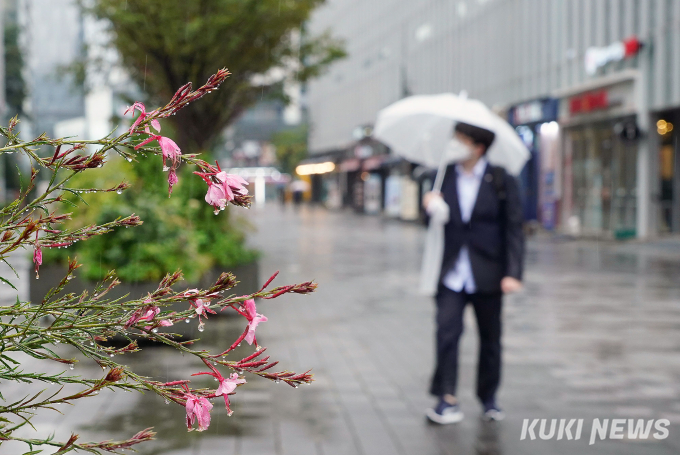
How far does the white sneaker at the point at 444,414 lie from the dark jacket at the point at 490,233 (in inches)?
28.2

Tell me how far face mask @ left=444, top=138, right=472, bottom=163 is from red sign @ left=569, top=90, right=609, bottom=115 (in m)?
21.2

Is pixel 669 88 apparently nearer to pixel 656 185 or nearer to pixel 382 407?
pixel 656 185

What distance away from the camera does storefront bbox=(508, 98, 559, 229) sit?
28.9 m

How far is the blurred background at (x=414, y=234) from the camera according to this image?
5016 mm

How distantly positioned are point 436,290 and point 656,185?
20.2m

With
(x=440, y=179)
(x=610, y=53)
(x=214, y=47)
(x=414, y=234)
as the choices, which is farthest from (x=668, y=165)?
(x=440, y=179)

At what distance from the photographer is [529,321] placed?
9.04m

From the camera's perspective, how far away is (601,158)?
86.3ft

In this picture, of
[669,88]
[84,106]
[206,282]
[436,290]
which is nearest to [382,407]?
[436,290]

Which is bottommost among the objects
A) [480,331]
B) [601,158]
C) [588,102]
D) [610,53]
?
[480,331]

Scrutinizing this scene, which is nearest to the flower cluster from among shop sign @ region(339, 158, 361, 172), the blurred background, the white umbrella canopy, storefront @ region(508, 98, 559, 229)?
the blurred background

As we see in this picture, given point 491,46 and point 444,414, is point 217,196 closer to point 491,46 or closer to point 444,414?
point 444,414

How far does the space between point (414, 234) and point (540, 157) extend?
632cm

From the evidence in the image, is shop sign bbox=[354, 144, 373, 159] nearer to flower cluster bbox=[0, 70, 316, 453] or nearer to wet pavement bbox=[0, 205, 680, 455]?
wet pavement bbox=[0, 205, 680, 455]
